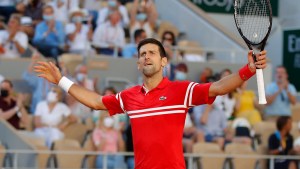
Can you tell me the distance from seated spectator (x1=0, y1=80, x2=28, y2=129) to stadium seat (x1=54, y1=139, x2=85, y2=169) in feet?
2.97

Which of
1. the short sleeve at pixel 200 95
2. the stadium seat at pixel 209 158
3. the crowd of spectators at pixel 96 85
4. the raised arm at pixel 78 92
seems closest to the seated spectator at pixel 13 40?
A: the crowd of spectators at pixel 96 85

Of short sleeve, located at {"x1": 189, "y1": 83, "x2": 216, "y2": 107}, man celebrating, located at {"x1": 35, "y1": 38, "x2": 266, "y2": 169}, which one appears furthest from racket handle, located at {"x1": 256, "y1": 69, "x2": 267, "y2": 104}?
A: short sleeve, located at {"x1": 189, "y1": 83, "x2": 216, "y2": 107}

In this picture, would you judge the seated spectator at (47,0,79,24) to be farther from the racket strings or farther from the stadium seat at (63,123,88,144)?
the racket strings

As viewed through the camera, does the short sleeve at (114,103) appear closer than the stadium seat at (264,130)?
Yes

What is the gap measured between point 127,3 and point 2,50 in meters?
3.75

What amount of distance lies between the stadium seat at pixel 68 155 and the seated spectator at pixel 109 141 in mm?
289

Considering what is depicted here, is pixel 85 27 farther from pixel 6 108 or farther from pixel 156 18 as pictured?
pixel 6 108

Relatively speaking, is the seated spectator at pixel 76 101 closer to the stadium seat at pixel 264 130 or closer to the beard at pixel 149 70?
the stadium seat at pixel 264 130

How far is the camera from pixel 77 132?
51.2ft

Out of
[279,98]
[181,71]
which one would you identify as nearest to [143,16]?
[181,71]

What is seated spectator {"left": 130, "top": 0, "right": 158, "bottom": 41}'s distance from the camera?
1919cm

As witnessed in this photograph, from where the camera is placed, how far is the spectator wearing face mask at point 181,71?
57.6 feet

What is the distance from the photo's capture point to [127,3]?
66.5 ft

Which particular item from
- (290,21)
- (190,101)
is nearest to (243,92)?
(290,21)
